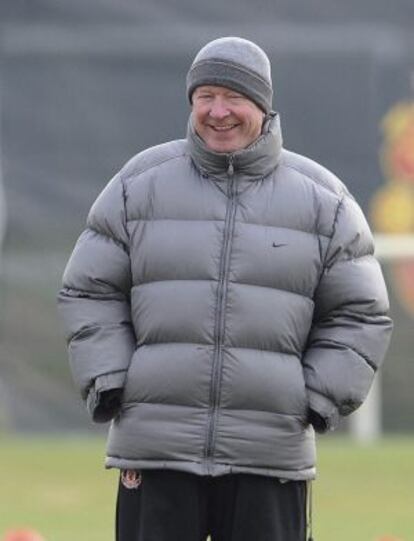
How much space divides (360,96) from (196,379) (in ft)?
23.0

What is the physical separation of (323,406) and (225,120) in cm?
76

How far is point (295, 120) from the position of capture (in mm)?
12391

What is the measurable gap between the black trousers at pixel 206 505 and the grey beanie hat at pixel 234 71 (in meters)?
0.95

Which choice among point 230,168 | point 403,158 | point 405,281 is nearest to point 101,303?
point 230,168

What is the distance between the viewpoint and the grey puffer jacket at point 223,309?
554 centimetres

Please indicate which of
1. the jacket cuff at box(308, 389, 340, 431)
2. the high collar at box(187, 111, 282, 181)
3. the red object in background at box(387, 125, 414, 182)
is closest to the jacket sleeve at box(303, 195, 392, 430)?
the jacket cuff at box(308, 389, 340, 431)

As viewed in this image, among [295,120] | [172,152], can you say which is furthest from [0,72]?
[172,152]

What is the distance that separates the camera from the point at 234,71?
5.63 m

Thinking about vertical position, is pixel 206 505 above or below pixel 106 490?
below

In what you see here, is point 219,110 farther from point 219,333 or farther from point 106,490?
point 106,490

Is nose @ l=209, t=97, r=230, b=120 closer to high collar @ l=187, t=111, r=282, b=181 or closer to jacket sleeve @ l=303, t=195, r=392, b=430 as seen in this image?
high collar @ l=187, t=111, r=282, b=181

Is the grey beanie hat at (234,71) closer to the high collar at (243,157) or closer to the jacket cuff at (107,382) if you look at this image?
the high collar at (243,157)

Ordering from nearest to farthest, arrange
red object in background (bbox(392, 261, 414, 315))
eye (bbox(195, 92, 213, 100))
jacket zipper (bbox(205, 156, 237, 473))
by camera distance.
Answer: jacket zipper (bbox(205, 156, 237, 473)) → eye (bbox(195, 92, 213, 100)) → red object in background (bbox(392, 261, 414, 315))

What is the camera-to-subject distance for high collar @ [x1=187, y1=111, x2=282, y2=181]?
18.3 feet
